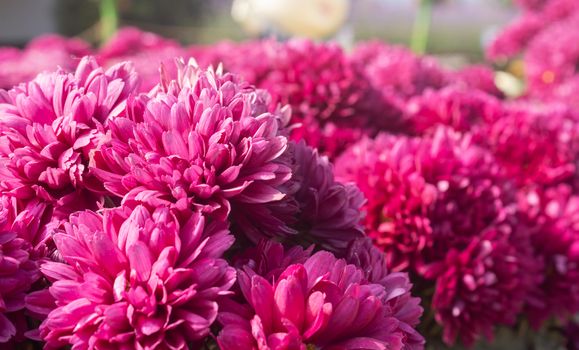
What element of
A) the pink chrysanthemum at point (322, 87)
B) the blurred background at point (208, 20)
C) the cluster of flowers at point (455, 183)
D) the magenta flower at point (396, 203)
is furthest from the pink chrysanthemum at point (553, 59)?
the blurred background at point (208, 20)

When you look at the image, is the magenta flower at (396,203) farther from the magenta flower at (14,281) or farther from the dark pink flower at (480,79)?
the dark pink flower at (480,79)

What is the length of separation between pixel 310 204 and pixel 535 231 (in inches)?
22.7

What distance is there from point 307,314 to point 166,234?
12cm

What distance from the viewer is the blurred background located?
32.4 ft

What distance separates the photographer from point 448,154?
38.4 inches

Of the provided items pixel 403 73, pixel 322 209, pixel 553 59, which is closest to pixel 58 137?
pixel 322 209

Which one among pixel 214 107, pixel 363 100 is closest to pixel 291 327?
pixel 214 107

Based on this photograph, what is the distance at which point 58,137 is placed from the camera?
56 centimetres

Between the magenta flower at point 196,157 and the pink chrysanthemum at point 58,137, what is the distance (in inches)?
1.0

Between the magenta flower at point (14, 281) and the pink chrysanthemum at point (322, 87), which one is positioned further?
the pink chrysanthemum at point (322, 87)

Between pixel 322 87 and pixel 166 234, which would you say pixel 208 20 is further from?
pixel 166 234

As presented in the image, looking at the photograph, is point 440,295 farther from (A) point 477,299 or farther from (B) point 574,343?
(B) point 574,343

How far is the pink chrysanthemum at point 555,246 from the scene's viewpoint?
1.06 meters

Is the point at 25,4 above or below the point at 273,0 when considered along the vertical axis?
below
